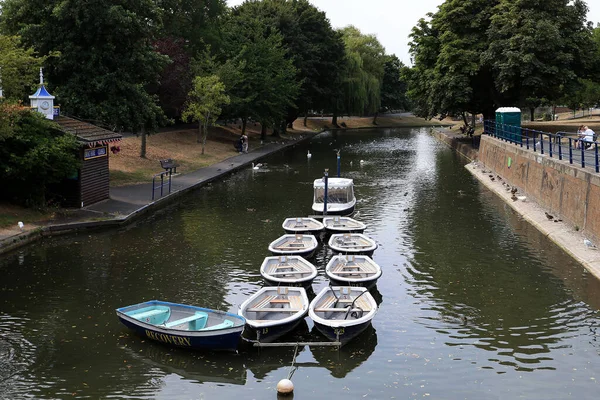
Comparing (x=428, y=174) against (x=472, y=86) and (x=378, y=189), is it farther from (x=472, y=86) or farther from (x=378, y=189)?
(x=472, y=86)

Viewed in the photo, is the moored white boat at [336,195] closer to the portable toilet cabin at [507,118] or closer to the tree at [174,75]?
the portable toilet cabin at [507,118]

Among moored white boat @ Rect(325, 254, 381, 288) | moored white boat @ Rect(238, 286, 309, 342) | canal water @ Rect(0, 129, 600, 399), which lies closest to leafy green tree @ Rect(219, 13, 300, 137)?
canal water @ Rect(0, 129, 600, 399)

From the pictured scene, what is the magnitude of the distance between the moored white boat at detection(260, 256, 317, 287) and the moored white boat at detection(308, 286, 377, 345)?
147cm

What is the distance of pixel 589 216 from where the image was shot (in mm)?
27375

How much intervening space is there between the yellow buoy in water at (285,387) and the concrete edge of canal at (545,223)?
514 inches

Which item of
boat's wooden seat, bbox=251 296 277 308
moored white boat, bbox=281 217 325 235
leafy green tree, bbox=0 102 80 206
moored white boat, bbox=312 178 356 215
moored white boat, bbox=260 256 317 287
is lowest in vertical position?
boat's wooden seat, bbox=251 296 277 308

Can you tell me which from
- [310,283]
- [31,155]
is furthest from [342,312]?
[31,155]

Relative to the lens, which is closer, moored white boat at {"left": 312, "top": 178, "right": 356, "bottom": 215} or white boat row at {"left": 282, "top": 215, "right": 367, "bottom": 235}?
white boat row at {"left": 282, "top": 215, "right": 367, "bottom": 235}

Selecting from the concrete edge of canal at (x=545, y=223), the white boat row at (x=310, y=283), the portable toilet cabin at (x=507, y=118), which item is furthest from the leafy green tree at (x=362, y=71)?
the white boat row at (x=310, y=283)

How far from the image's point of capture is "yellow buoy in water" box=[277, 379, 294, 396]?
1473 centimetres

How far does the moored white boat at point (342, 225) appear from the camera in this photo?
95.4ft

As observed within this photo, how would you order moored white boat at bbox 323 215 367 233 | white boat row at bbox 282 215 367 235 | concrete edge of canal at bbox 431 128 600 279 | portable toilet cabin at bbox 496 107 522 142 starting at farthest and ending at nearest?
portable toilet cabin at bbox 496 107 522 142
moored white boat at bbox 323 215 367 233
white boat row at bbox 282 215 367 235
concrete edge of canal at bbox 431 128 600 279

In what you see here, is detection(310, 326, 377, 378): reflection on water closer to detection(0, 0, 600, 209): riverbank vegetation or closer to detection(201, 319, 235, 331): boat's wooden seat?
detection(201, 319, 235, 331): boat's wooden seat

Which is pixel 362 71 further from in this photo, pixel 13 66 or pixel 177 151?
pixel 13 66
